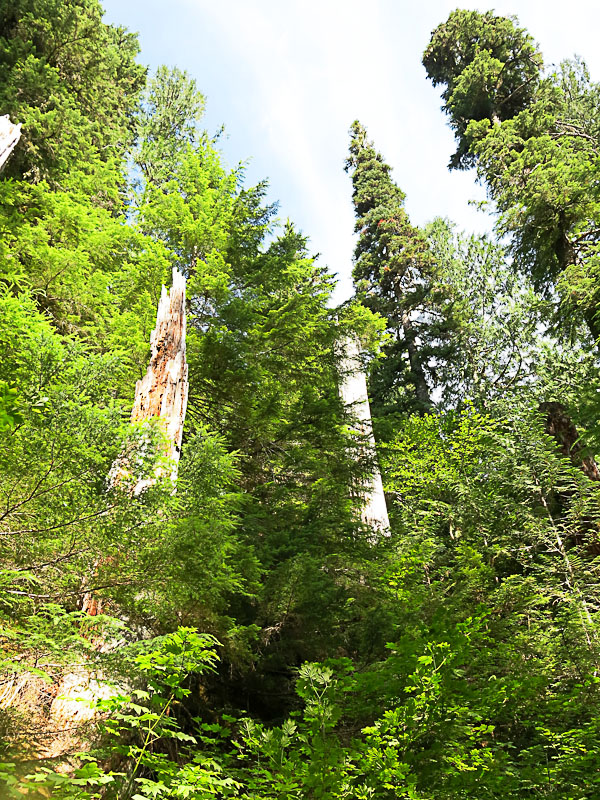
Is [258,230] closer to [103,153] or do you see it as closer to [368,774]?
[103,153]

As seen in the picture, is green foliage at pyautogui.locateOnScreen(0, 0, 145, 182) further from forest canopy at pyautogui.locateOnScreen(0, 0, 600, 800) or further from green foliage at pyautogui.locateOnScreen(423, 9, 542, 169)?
green foliage at pyautogui.locateOnScreen(423, 9, 542, 169)

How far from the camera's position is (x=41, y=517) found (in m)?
3.54

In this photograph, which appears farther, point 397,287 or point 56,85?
point 397,287

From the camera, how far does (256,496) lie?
7062mm

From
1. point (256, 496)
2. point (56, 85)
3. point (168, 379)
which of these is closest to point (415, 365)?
point (256, 496)

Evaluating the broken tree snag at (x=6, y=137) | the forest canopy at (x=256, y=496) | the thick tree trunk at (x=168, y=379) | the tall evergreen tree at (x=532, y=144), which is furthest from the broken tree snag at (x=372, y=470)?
the broken tree snag at (x=6, y=137)

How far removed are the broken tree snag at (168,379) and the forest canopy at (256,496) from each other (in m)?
0.36

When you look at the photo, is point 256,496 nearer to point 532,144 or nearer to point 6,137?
point 6,137

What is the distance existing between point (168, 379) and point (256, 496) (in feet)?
7.60

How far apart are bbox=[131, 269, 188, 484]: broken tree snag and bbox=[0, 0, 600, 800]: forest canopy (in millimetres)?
356

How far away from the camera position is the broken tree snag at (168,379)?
545 cm

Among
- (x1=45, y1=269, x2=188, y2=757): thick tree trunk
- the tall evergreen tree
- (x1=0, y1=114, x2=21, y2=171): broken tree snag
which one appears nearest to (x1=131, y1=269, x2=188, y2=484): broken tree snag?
(x1=45, y1=269, x2=188, y2=757): thick tree trunk

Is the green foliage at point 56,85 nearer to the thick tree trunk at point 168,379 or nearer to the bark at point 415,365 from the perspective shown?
the thick tree trunk at point 168,379

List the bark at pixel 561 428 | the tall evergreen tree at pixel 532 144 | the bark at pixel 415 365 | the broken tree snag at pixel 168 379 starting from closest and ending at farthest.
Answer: the broken tree snag at pixel 168 379 → the tall evergreen tree at pixel 532 144 → the bark at pixel 561 428 → the bark at pixel 415 365
